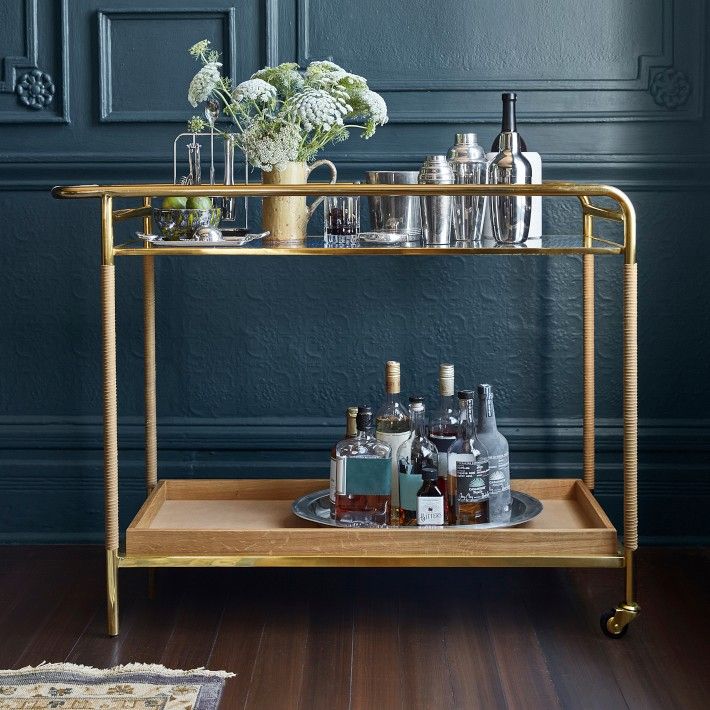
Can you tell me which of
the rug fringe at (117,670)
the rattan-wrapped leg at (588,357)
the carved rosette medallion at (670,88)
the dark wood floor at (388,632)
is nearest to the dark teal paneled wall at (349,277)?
the carved rosette medallion at (670,88)

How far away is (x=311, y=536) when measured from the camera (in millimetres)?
2172

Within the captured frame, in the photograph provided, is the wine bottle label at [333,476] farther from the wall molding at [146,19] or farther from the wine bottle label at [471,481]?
the wall molding at [146,19]

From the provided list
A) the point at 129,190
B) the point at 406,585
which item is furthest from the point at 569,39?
the point at 406,585

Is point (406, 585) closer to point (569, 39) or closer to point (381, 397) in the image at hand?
point (381, 397)

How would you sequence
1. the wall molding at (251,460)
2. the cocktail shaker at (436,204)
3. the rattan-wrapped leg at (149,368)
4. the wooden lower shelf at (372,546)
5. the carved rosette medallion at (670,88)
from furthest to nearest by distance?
the wall molding at (251,460), the carved rosette medallion at (670,88), the rattan-wrapped leg at (149,368), the cocktail shaker at (436,204), the wooden lower shelf at (372,546)

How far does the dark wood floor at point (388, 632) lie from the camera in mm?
1999

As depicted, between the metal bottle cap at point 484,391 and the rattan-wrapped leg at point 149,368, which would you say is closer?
the metal bottle cap at point 484,391

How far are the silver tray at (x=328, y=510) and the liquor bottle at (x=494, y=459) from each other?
29mm

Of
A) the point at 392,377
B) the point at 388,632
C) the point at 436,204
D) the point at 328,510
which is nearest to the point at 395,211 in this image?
the point at 436,204

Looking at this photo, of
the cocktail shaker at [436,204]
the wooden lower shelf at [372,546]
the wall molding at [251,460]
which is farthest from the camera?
the wall molding at [251,460]

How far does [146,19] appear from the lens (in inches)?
105

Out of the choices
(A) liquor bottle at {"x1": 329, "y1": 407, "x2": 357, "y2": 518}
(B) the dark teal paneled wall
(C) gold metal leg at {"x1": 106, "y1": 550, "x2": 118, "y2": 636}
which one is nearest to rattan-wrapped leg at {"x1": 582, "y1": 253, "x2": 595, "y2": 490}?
(B) the dark teal paneled wall

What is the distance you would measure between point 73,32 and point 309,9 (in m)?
0.58

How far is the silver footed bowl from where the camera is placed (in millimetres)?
2201
